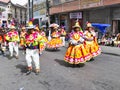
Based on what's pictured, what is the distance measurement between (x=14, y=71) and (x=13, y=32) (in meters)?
3.97

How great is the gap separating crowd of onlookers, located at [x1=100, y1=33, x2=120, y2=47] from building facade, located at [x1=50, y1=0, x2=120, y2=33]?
8.86 feet

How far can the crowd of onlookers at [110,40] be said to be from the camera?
74.4ft

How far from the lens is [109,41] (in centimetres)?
2366

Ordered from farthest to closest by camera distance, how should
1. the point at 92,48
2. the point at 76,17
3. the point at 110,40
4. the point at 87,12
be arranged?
the point at 76,17, the point at 87,12, the point at 110,40, the point at 92,48

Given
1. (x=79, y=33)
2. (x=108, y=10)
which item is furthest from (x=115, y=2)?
(x=79, y=33)

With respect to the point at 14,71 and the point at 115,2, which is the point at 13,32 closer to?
the point at 14,71

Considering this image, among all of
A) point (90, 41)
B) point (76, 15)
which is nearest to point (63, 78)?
point (90, 41)

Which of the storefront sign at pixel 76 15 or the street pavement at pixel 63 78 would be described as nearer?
the street pavement at pixel 63 78

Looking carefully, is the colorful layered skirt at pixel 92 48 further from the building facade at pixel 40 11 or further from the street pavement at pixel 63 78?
the building facade at pixel 40 11

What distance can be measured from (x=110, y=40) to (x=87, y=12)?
9.18 meters

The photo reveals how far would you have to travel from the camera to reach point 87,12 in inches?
1270

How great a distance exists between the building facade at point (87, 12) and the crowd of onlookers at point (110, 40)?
270cm

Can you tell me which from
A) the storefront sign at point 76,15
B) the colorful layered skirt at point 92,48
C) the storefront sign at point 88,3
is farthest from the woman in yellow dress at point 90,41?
the storefront sign at point 76,15

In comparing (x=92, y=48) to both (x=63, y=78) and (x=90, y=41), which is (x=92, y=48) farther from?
(x=63, y=78)
